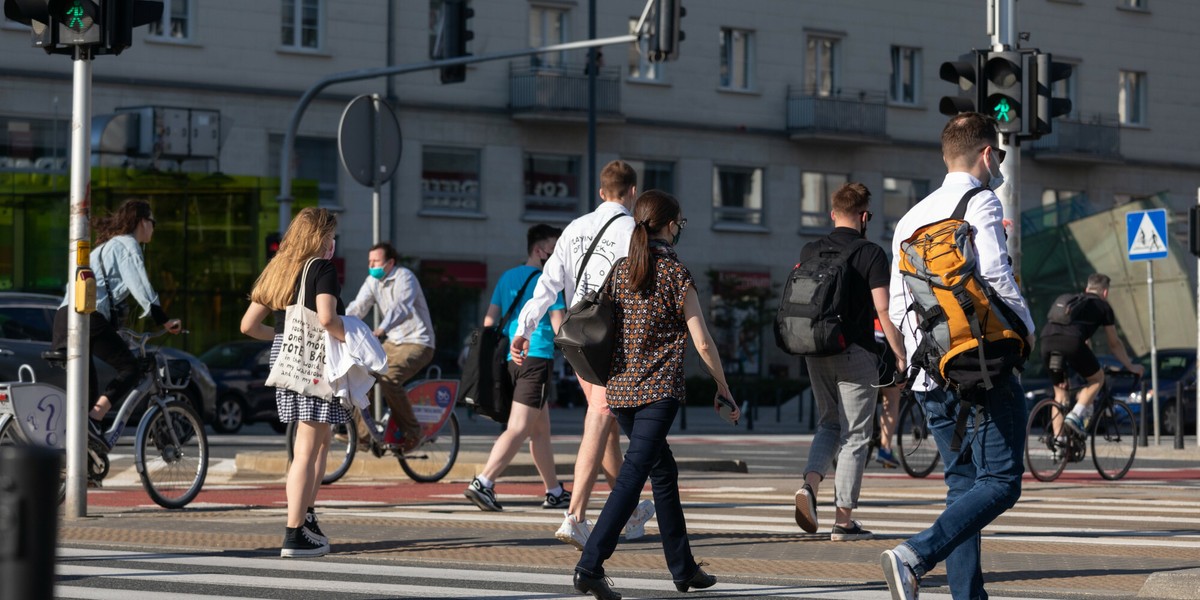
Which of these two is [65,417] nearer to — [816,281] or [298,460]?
[298,460]

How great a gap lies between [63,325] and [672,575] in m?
4.80

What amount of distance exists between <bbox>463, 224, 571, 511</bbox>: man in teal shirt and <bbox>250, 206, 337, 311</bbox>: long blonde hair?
2127 millimetres

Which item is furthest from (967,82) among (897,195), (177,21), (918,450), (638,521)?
(897,195)

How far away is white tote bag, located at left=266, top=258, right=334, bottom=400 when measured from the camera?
29.0 ft

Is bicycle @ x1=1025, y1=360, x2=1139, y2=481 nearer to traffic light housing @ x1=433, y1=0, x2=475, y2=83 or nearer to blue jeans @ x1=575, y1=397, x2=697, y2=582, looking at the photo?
blue jeans @ x1=575, y1=397, x2=697, y2=582

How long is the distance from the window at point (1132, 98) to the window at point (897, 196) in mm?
7500

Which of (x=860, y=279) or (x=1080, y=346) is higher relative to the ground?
(x=860, y=279)

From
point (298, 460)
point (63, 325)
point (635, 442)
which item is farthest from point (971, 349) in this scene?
point (63, 325)

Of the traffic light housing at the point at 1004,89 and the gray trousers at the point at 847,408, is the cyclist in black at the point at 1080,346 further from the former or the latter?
the gray trousers at the point at 847,408

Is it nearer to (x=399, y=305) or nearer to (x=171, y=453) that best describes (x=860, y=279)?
(x=171, y=453)

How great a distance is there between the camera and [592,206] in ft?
141

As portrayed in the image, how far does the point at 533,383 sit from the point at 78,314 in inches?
107

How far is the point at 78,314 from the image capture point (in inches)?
405

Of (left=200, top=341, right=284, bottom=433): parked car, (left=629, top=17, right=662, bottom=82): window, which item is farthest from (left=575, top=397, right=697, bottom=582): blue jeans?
(left=629, top=17, right=662, bottom=82): window
